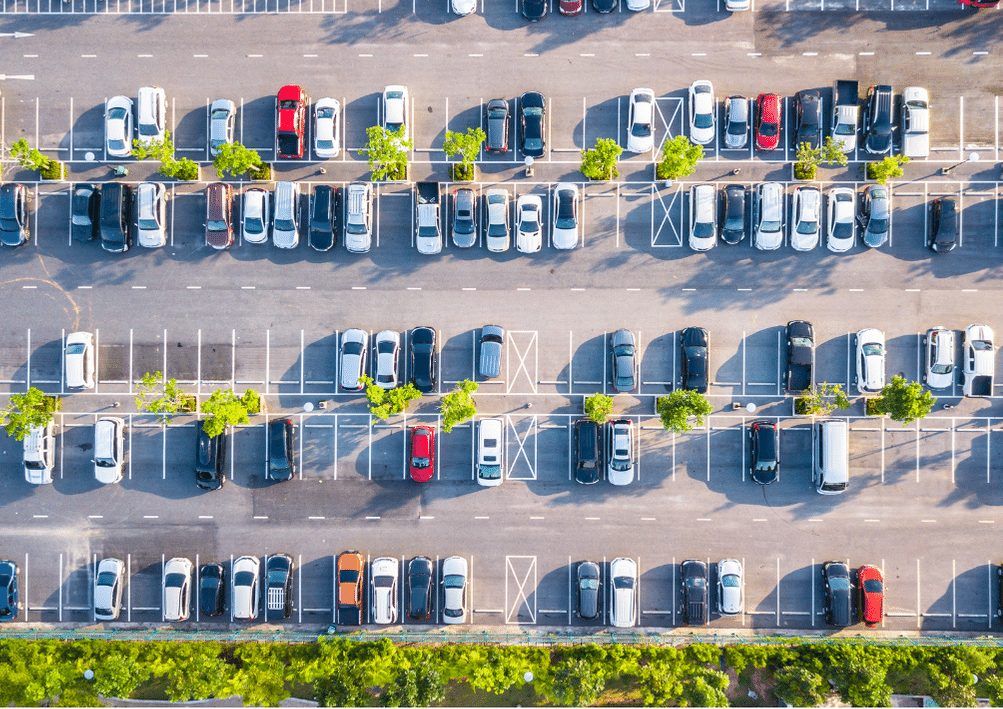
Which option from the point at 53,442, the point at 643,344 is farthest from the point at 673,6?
the point at 53,442

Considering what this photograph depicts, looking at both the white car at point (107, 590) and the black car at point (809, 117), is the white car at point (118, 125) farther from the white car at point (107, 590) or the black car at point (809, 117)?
the black car at point (809, 117)

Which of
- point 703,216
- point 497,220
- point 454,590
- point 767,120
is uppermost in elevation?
point 767,120

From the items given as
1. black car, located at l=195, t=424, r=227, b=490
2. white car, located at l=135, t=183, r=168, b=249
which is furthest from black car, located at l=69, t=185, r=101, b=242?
black car, located at l=195, t=424, r=227, b=490

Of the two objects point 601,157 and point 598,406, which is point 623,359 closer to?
point 598,406

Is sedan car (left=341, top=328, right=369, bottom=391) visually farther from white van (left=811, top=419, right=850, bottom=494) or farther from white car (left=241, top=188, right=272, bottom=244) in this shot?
white van (left=811, top=419, right=850, bottom=494)

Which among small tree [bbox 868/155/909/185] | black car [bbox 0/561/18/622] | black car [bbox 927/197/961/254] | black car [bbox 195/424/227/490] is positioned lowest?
black car [bbox 0/561/18/622]

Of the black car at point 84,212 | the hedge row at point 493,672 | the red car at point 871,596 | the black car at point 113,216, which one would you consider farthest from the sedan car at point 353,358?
the red car at point 871,596

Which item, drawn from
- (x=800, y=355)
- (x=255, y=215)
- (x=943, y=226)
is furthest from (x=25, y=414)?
(x=943, y=226)
